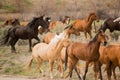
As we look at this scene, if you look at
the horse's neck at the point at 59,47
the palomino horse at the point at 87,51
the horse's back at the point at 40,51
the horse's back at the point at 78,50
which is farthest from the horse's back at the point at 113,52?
the horse's back at the point at 40,51

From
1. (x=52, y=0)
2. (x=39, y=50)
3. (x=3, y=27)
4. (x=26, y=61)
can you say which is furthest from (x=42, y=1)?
(x=39, y=50)

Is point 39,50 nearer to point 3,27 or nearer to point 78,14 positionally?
point 3,27

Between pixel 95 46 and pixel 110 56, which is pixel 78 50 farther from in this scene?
pixel 110 56

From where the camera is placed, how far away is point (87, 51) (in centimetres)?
1477

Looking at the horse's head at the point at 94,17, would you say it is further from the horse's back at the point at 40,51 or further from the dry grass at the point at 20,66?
the horse's back at the point at 40,51

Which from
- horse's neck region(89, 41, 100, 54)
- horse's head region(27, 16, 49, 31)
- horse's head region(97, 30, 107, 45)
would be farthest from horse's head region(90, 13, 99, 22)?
horse's head region(97, 30, 107, 45)

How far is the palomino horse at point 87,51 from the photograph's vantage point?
14.5 m

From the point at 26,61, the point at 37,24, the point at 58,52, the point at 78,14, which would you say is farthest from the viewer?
the point at 78,14

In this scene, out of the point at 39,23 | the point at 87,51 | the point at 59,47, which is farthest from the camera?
the point at 39,23

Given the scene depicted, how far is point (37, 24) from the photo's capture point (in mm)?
22438

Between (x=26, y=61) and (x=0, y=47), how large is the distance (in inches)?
194

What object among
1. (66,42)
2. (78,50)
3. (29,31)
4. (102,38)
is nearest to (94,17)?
(29,31)

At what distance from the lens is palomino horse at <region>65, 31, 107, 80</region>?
47.5 feet

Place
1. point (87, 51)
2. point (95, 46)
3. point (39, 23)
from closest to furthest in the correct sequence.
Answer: point (95, 46) → point (87, 51) → point (39, 23)
